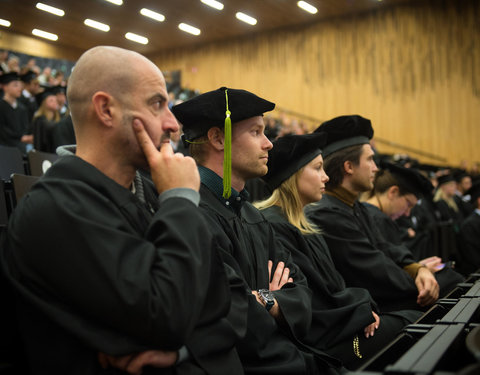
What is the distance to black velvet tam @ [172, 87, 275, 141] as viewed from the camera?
252cm

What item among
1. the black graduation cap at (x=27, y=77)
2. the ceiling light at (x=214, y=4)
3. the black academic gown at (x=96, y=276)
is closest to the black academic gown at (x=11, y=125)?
the black graduation cap at (x=27, y=77)

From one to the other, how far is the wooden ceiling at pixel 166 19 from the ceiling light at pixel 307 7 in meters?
0.17

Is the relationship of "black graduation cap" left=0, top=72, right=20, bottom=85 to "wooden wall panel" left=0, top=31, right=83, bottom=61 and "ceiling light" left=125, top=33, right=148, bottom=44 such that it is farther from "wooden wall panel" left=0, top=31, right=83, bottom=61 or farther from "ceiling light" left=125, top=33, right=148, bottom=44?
"ceiling light" left=125, top=33, right=148, bottom=44

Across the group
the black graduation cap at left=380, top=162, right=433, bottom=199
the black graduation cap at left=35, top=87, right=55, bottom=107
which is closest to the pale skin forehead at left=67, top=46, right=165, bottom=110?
the black graduation cap at left=380, top=162, right=433, bottom=199

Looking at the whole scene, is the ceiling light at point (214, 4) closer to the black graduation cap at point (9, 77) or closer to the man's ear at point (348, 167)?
the black graduation cap at point (9, 77)

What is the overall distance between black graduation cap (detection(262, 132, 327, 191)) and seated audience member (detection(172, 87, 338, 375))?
666mm

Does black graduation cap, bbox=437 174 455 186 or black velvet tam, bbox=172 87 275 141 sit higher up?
black velvet tam, bbox=172 87 275 141

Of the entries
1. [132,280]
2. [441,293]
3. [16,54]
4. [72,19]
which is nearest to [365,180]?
[441,293]

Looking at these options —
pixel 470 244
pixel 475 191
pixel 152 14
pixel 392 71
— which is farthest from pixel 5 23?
pixel 392 71

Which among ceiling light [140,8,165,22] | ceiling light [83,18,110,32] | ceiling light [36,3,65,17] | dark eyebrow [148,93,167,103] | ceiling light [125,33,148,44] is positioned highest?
ceiling light [140,8,165,22]

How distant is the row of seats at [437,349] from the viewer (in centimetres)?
120

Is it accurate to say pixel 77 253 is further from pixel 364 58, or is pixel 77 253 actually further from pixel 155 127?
pixel 364 58

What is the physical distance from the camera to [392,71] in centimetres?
1800

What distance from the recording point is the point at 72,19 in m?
8.08
